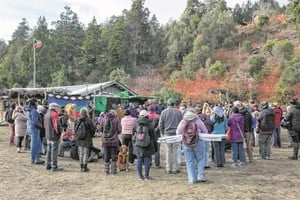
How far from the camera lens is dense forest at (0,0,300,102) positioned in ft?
139

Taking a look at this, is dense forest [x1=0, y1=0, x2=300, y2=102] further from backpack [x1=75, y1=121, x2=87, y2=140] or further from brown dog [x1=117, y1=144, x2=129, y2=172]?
backpack [x1=75, y1=121, x2=87, y2=140]

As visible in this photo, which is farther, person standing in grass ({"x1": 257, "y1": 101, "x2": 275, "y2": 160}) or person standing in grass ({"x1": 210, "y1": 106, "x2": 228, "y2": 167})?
person standing in grass ({"x1": 257, "y1": 101, "x2": 275, "y2": 160})

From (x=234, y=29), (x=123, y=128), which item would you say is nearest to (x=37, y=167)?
(x=123, y=128)

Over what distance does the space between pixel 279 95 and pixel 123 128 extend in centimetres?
2565

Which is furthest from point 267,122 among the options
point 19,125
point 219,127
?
point 19,125

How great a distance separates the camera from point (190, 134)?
8.00 m

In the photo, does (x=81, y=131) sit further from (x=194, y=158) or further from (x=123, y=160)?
(x=194, y=158)

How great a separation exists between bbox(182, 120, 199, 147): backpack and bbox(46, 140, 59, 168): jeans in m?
3.11

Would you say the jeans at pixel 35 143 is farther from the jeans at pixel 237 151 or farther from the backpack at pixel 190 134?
the jeans at pixel 237 151

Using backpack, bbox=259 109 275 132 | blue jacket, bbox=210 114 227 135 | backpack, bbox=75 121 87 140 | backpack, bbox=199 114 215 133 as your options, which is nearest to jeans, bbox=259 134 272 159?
backpack, bbox=259 109 275 132

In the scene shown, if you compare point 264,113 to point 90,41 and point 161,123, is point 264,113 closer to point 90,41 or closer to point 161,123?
point 161,123

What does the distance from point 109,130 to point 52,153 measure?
150 centimetres

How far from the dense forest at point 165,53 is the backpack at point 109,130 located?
3025 centimetres

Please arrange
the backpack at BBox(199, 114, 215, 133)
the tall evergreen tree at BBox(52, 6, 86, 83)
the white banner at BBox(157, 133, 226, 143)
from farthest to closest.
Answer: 1. the tall evergreen tree at BBox(52, 6, 86, 83)
2. the backpack at BBox(199, 114, 215, 133)
3. the white banner at BBox(157, 133, 226, 143)
